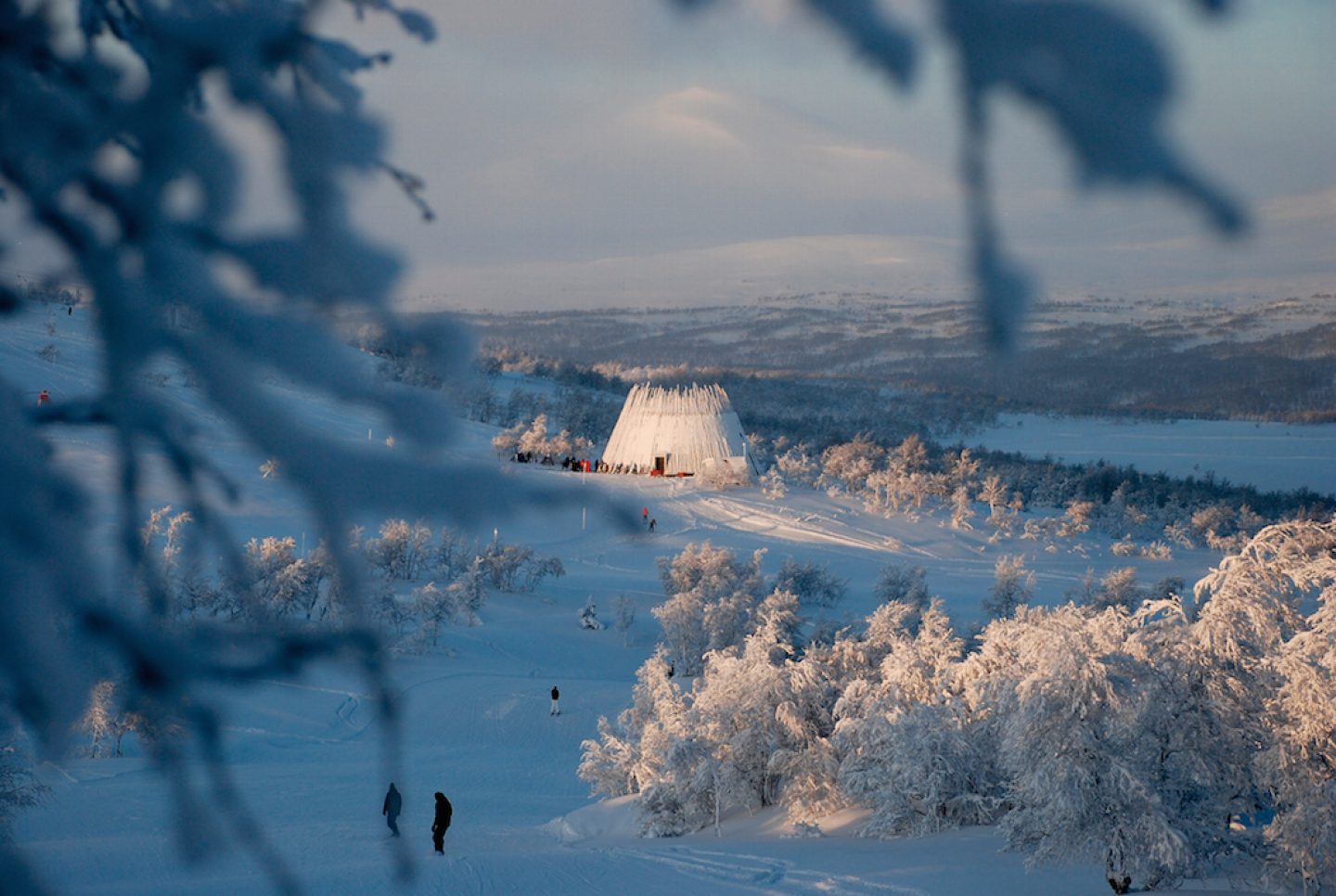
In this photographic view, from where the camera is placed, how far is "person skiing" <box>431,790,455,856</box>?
27.8ft

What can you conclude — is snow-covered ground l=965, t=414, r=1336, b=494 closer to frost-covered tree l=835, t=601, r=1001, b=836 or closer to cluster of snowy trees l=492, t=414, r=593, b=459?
cluster of snowy trees l=492, t=414, r=593, b=459

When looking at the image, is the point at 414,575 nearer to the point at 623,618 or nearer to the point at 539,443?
the point at 623,618

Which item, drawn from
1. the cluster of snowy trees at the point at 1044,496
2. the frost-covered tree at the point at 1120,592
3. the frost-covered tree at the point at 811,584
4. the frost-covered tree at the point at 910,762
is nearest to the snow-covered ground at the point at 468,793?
→ the frost-covered tree at the point at 910,762

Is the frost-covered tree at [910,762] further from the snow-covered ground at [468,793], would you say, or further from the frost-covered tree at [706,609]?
the frost-covered tree at [706,609]

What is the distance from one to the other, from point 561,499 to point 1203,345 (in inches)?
33.8

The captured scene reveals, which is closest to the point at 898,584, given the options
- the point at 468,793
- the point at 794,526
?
the point at 794,526

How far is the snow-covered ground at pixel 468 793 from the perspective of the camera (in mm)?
1604

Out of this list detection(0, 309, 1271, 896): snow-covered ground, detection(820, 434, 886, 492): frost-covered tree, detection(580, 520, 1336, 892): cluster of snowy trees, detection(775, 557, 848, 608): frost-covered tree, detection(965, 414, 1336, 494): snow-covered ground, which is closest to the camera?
detection(0, 309, 1271, 896): snow-covered ground

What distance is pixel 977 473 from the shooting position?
42438 mm

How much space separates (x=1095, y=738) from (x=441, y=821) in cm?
554

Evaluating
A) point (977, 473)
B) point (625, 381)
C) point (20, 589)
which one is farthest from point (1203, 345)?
point (625, 381)

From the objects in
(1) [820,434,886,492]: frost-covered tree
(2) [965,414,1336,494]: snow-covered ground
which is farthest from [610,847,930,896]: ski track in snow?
(2) [965,414,1336,494]: snow-covered ground

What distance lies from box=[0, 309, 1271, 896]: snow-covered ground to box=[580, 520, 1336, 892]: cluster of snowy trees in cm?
60

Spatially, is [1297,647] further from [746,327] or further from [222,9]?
[222,9]
